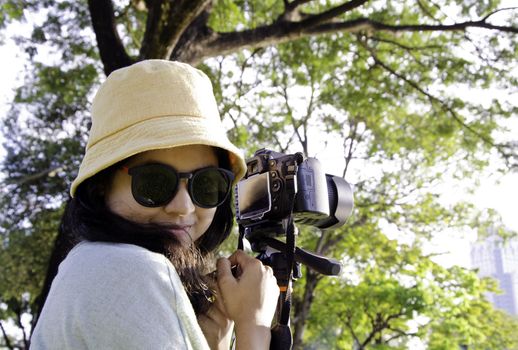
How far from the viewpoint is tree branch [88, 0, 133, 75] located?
15.5ft

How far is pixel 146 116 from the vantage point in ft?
3.66

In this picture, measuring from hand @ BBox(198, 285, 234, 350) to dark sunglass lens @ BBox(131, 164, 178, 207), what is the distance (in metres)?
0.23

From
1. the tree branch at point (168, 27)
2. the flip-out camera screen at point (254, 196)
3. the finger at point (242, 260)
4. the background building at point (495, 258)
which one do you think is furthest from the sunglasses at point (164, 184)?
the background building at point (495, 258)

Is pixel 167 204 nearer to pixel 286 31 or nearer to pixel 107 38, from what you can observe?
pixel 107 38

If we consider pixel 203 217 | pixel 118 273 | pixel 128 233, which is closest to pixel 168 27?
pixel 203 217

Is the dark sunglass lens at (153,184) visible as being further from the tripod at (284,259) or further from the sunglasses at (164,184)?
the tripod at (284,259)

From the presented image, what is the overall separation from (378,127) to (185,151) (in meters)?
11.3

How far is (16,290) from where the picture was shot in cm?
1052

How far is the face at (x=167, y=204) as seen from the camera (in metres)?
1.14

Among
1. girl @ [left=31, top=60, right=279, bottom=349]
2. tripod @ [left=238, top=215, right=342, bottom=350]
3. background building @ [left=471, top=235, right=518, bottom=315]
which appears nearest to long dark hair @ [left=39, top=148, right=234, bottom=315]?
girl @ [left=31, top=60, right=279, bottom=349]

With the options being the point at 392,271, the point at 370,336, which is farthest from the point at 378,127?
the point at 370,336

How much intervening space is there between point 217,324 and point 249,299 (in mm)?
94

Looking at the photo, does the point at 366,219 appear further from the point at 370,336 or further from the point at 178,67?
the point at 178,67

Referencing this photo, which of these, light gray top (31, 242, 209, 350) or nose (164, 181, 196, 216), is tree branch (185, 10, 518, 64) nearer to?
nose (164, 181, 196, 216)
